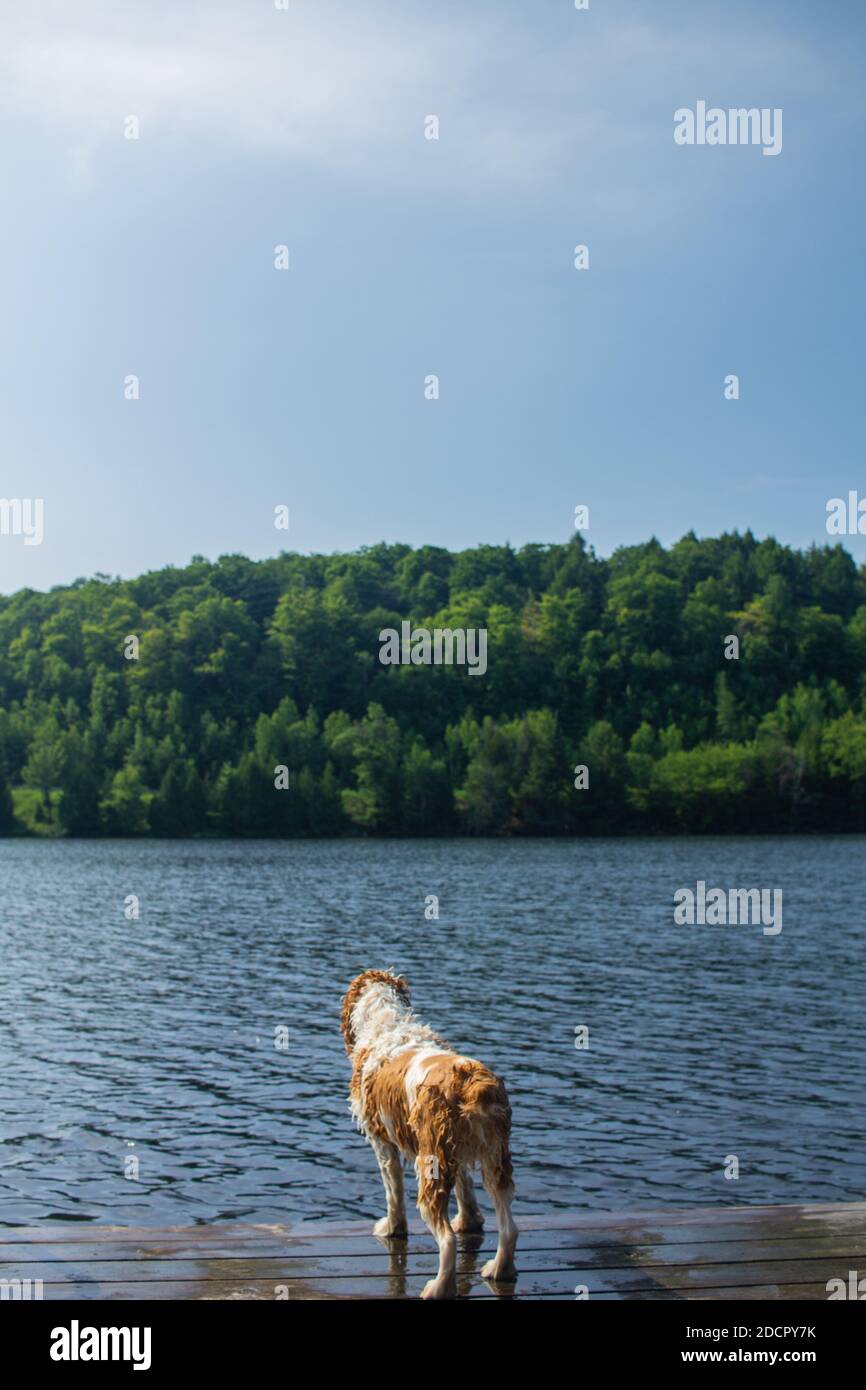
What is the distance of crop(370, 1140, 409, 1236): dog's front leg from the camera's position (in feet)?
30.2

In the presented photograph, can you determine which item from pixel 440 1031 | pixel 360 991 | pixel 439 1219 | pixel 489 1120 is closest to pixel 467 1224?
pixel 439 1219

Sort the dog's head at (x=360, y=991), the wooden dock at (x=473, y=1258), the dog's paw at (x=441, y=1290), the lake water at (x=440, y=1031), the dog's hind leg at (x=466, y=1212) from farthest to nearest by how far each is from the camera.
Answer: the lake water at (x=440, y=1031), the dog's head at (x=360, y=991), the dog's hind leg at (x=466, y=1212), the wooden dock at (x=473, y=1258), the dog's paw at (x=441, y=1290)

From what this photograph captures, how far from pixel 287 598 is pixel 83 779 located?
189 ft

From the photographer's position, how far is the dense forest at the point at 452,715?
143 metres

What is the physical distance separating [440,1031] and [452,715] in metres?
154

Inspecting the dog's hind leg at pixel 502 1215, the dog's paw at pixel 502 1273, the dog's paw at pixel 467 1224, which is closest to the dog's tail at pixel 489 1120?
the dog's hind leg at pixel 502 1215

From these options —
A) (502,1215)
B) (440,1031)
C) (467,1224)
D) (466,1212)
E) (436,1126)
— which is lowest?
(440,1031)

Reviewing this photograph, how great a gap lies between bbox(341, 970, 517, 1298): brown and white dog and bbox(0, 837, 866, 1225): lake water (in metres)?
7.71

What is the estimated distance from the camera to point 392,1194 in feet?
30.5

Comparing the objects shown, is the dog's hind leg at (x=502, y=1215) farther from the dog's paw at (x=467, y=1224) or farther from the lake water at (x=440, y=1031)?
the lake water at (x=440, y=1031)

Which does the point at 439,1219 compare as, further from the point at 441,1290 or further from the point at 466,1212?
the point at 466,1212

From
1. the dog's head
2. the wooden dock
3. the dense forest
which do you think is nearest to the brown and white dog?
the wooden dock

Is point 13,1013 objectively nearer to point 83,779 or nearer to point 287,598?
point 83,779

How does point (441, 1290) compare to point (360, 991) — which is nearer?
point (441, 1290)
